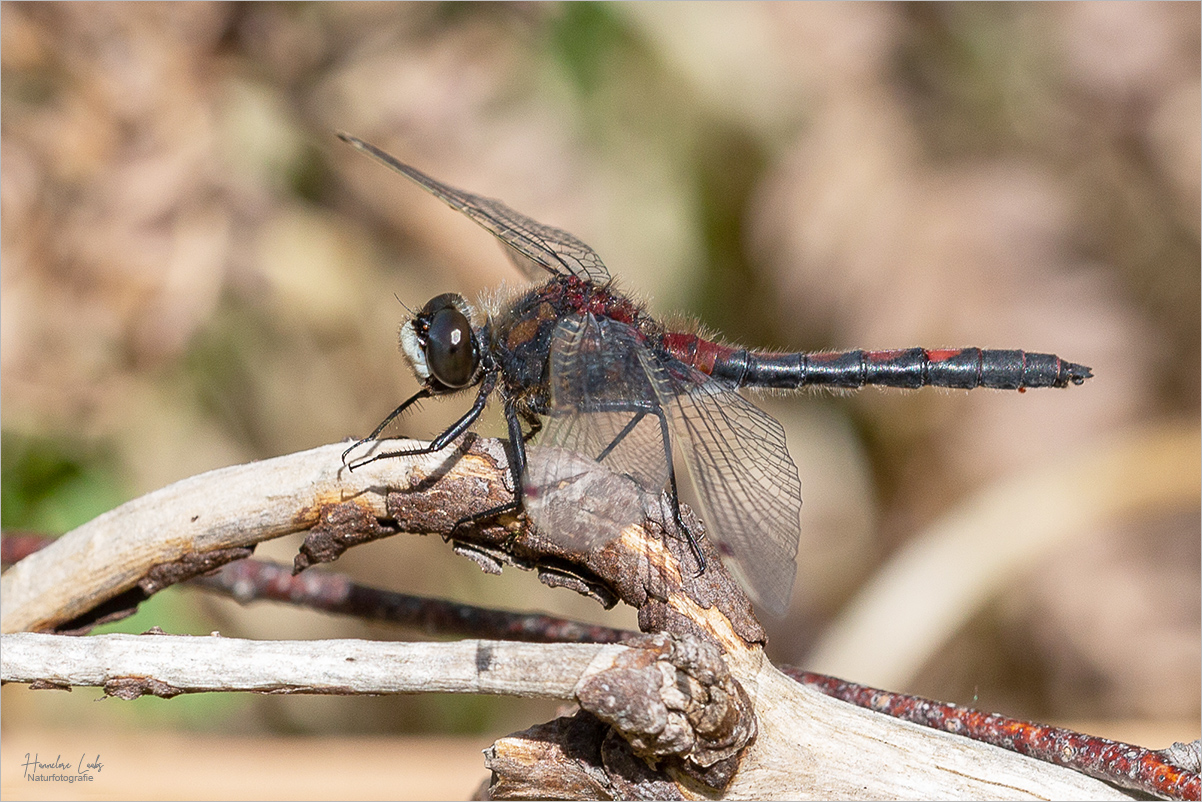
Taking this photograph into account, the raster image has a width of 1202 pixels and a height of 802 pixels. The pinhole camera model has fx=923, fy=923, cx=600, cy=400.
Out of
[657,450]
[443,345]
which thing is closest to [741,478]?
[657,450]

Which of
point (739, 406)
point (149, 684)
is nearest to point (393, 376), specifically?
point (739, 406)

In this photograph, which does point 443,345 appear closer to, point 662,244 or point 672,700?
point 672,700

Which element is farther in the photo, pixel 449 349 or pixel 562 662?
pixel 449 349

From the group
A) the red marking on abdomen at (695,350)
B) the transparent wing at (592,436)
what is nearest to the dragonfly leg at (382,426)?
the transparent wing at (592,436)

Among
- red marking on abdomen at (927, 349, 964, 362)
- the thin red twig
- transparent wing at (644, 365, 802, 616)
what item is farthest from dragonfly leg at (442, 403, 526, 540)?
red marking on abdomen at (927, 349, 964, 362)

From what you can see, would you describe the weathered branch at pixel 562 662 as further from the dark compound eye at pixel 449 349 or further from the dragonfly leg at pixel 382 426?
the dark compound eye at pixel 449 349

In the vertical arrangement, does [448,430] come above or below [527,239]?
below

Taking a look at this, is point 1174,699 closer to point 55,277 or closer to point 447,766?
point 447,766
